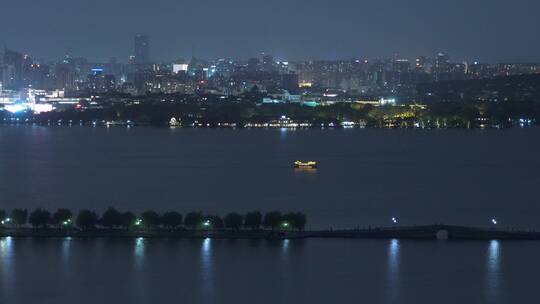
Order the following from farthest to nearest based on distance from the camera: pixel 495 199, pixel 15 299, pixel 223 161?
pixel 223 161
pixel 495 199
pixel 15 299

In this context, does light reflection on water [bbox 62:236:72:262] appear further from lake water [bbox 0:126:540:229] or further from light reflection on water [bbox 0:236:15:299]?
lake water [bbox 0:126:540:229]

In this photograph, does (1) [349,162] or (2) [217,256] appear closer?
(2) [217,256]

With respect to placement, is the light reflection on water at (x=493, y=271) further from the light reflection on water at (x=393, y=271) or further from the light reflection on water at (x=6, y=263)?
the light reflection on water at (x=6, y=263)

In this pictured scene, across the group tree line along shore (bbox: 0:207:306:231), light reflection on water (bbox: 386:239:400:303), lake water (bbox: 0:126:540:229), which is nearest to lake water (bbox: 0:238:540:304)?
light reflection on water (bbox: 386:239:400:303)

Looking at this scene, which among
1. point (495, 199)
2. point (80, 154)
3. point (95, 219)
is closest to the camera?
point (95, 219)

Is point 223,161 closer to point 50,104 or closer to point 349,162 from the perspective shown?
point 349,162

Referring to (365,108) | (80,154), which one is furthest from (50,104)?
(80,154)

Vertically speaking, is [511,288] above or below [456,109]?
below
